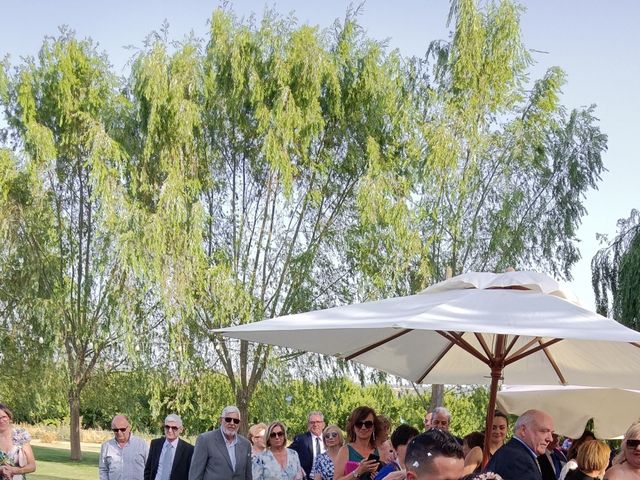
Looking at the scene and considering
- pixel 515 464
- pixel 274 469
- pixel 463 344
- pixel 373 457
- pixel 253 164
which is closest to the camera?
pixel 515 464

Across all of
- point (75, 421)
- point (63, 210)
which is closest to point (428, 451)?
point (63, 210)

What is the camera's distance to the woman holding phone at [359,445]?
717 cm

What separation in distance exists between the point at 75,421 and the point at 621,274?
1534 cm

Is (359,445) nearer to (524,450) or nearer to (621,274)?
(524,450)

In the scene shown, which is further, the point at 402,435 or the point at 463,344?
the point at 463,344

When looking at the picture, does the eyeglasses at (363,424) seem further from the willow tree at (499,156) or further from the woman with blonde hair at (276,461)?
the willow tree at (499,156)

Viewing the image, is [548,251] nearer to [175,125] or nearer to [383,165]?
[383,165]

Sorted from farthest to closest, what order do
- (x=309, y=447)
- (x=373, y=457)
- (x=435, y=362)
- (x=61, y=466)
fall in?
(x=61, y=466), (x=309, y=447), (x=435, y=362), (x=373, y=457)

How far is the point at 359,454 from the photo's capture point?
7.36 metres

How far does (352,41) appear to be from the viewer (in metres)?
23.0

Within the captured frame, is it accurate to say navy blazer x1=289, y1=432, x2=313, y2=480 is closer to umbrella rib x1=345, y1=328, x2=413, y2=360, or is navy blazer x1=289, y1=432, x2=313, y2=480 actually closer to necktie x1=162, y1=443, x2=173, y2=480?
necktie x1=162, y1=443, x2=173, y2=480

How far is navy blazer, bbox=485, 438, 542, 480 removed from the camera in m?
5.93

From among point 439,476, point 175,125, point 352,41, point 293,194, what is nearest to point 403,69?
point 352,41

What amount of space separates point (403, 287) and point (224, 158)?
5.16 metres
